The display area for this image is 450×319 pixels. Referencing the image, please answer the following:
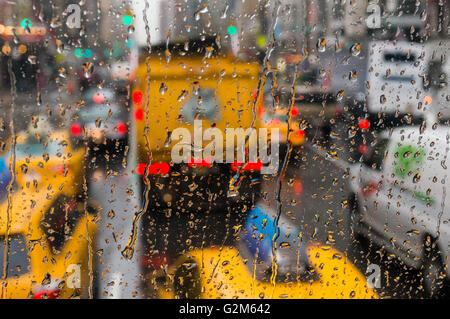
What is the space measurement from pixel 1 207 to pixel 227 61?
0.89 meters

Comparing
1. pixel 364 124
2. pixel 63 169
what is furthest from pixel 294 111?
pixel 63 169

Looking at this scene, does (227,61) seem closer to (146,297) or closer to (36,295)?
(146,297)

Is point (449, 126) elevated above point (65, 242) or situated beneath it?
elevated above

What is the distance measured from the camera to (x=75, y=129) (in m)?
1.18

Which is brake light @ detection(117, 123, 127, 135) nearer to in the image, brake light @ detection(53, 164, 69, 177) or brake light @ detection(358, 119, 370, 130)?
brake light @ detection(53, 164, 69, 177)

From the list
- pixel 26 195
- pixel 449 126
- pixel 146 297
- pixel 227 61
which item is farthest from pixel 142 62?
pixel 449 126

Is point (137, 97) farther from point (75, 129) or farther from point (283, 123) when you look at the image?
point (283, 123)

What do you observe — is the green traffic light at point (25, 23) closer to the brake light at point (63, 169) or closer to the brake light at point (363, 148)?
the brake light at point (63, 169)

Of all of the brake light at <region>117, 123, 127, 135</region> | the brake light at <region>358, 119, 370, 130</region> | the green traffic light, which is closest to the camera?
the green traffic light

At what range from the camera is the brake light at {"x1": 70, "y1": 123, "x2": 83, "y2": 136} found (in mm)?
1180

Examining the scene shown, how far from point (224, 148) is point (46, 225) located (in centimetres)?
64

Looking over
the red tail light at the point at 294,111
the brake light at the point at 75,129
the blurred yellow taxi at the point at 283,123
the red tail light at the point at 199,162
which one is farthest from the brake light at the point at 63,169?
the red tail light at the point at 294,111

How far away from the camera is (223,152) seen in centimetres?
129

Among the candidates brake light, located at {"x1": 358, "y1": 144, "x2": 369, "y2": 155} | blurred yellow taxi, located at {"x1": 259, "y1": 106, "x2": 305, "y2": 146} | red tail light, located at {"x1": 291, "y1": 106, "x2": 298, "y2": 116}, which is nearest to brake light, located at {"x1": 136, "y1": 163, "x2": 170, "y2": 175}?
blurred yellow taxi, located at {"x1": 259, "y1": 106, "x2": 305, "y2": 146}
